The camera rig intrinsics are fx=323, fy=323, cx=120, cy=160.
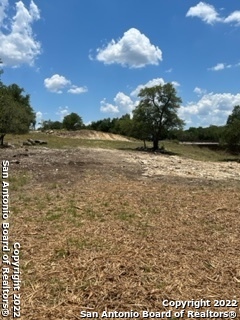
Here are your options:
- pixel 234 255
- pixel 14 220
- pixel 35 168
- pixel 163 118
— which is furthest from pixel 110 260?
pixel 163 118

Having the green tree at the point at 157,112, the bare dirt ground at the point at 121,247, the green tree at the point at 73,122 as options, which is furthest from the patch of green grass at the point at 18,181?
the green tree at the point at 73,122

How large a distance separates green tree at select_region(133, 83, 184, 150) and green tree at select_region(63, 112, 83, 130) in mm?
68040

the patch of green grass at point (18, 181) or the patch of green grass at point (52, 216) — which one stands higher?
the patch of green grass at point (18, 181)

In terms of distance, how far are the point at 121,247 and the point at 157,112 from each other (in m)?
35.2

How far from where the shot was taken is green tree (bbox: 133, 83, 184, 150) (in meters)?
39.7

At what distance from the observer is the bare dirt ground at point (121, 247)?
13.3 ft

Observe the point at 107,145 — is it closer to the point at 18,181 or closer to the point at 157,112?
the point at 157,112

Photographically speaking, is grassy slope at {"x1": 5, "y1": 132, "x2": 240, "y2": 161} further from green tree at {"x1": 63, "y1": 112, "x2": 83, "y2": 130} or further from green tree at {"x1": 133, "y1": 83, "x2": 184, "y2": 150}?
green tree at {"x1": 63, "y1": 112, "x2": 83, "y2": 130}

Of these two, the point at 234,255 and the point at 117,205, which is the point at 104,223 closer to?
the point at 117,205

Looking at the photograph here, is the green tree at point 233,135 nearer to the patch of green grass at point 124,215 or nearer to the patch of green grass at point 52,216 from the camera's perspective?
the patch of green grass at point 124,215

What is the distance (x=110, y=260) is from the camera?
496 centimetres

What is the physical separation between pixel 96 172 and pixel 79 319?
10370 millimetres

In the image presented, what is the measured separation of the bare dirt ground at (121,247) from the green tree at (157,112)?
3001 cm

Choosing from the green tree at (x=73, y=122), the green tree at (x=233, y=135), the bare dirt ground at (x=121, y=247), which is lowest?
the bare dirt ground at (x=121, y=247)
